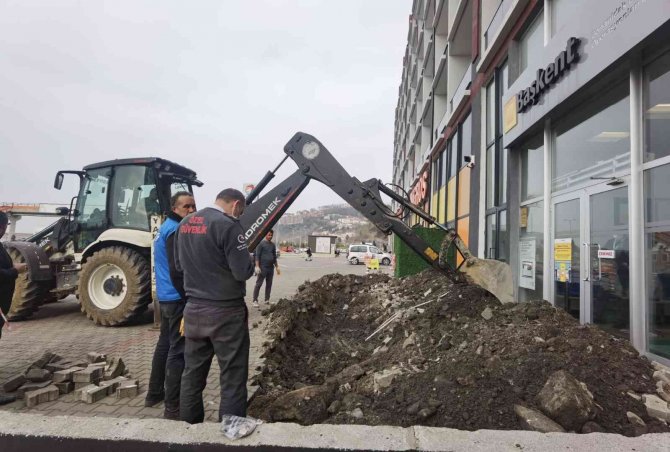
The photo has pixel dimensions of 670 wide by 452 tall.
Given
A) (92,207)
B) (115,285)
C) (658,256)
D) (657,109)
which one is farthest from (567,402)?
(92,207)

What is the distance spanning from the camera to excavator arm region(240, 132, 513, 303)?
5457 millimetres

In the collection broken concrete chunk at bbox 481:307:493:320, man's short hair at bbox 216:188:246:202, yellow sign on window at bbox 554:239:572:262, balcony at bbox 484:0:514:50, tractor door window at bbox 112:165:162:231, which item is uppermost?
balcony at bbox 484:0:514:50

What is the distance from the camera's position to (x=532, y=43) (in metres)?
7.54

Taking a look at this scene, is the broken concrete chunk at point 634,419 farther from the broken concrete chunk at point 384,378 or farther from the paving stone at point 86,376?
the paving stone at point 86,376

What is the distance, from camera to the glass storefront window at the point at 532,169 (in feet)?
23.2

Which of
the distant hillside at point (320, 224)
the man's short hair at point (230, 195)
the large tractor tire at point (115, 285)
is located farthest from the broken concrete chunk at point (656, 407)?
the distant hillside at point (320, 224)

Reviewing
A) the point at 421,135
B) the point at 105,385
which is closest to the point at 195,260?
the point at 105,385

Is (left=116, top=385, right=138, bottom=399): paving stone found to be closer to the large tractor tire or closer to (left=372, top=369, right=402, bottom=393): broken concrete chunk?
(left=372, top=369, right=402, bottom=393): broken concrete chunk

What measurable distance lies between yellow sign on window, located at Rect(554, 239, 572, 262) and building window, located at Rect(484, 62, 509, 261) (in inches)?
72.1

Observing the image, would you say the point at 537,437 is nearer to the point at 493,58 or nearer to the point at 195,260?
the point at 195,260

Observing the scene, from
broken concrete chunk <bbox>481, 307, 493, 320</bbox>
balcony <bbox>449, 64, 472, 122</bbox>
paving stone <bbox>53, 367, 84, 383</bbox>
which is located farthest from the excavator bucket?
balcony <bbox>449, 64, 472, 122</bbox>

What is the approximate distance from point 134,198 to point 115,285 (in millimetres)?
1742

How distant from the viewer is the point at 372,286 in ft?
30.6

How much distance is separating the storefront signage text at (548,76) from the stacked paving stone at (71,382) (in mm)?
6482
